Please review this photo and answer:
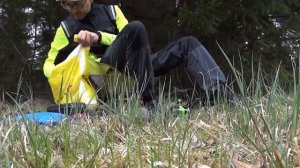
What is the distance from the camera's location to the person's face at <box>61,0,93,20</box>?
3.56m

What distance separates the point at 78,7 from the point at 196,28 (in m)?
2.09

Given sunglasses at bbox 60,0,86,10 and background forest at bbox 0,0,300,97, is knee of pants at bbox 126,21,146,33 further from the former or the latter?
background forest at bbox 0,0,300,97

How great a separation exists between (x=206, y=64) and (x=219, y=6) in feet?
7.95

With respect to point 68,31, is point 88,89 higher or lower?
lower

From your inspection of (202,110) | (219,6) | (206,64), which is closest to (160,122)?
(202,110)

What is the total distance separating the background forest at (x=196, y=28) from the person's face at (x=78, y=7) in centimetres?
131

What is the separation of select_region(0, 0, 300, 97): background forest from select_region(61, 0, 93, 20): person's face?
1.31 meters

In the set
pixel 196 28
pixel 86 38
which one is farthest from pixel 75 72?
pixel 196 28

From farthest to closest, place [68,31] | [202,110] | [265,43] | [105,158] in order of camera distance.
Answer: [265,43], [68,31], [202,110], [105,158]

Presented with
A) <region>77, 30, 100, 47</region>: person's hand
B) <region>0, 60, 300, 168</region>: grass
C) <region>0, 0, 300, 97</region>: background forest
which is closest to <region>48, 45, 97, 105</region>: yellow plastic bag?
<region>77, 30, 100, 47</region>: person's hand

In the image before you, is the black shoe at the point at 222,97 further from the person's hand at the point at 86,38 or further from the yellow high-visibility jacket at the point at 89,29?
the yellow high-visibility jacket at the point at 89,29

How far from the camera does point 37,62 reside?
22.7 ft

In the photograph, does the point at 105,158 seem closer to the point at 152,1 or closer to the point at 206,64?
the point at 206,64

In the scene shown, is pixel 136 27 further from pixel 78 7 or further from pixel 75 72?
pixel 78 7
